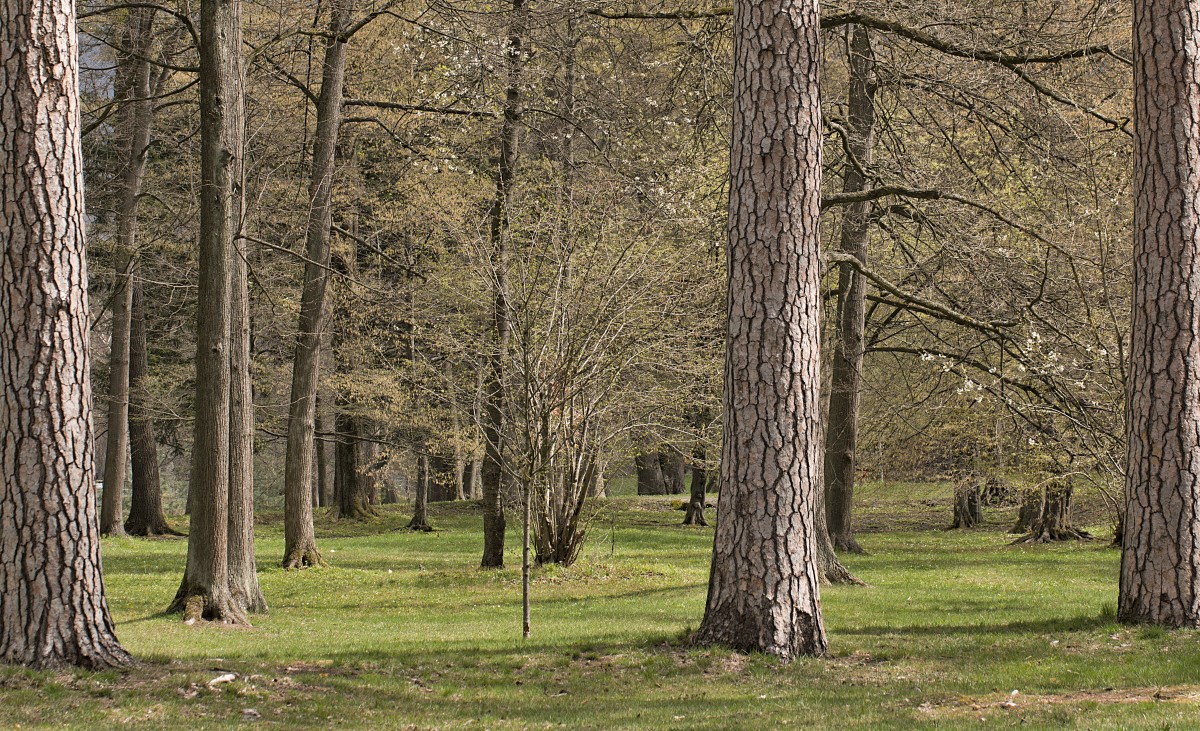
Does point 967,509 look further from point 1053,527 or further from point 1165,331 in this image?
point 1165,331

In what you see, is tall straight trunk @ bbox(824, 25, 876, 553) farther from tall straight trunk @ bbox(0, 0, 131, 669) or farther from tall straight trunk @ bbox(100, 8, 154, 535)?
tall straight trunk @ bbox(100, 8, 154, 535)

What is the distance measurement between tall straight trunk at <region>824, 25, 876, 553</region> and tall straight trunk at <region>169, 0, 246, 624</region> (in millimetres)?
7103

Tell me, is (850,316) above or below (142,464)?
above

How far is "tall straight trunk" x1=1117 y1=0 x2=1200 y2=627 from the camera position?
805 cm

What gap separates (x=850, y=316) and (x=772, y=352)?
944cm

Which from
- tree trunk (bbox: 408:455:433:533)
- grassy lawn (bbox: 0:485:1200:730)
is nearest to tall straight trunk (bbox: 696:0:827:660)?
grassy lawn (bbox: 0:485:1200:730)

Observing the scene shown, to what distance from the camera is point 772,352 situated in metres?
7.46

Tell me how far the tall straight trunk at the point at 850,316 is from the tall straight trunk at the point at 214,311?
710cm

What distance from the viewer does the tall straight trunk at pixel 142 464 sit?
2344 cm

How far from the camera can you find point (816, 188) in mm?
7711

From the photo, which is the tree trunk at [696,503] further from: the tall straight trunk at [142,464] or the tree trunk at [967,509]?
the tall straight trunk at [142,464]

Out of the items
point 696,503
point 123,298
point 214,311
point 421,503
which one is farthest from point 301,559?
point 696,503

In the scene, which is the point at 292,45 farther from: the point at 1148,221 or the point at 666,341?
the point at 1148,221

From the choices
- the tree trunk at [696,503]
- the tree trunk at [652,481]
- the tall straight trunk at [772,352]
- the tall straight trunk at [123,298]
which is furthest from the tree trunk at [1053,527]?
the tree trunk at [652,481]
